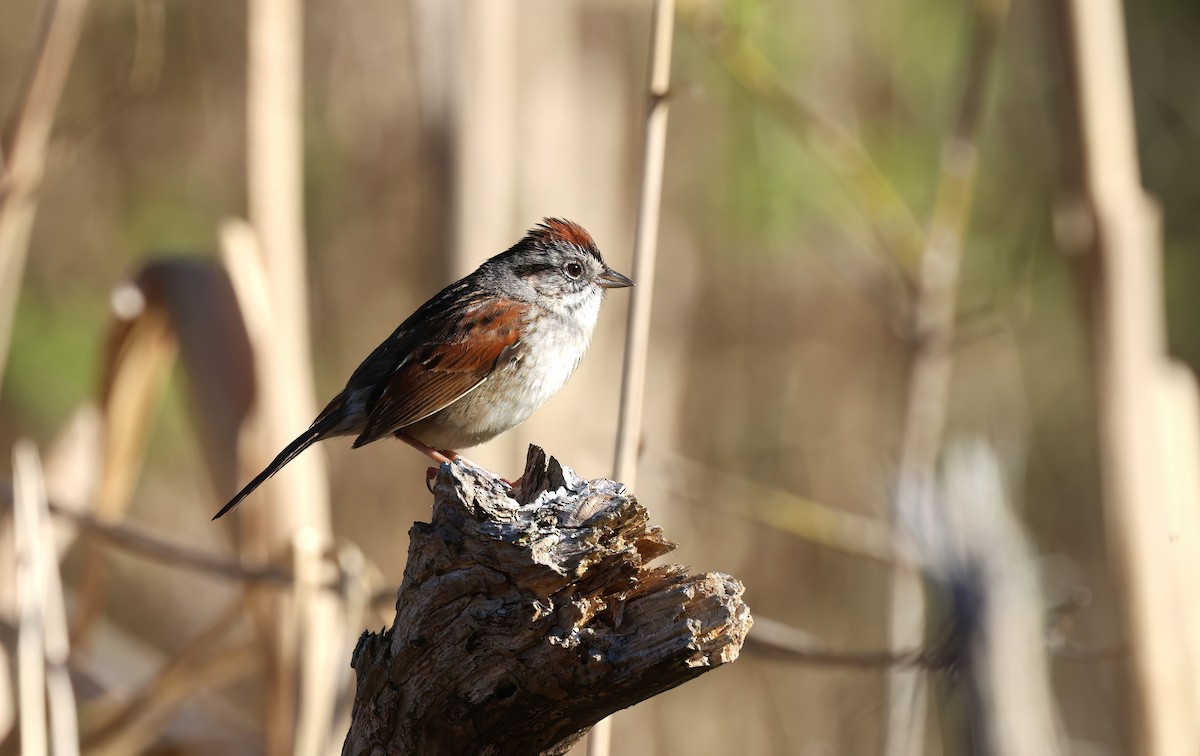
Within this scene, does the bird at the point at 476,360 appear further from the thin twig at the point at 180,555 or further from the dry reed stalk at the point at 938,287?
the dry reed stalk at the point at 938,287

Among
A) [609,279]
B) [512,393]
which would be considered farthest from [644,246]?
[609,279]

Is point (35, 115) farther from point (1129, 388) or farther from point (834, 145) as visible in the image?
point (1129, 388)

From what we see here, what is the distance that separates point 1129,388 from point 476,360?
1.76 metres

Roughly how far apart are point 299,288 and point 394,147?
342cm

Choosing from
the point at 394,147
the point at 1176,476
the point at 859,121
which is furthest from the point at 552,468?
the point at 394,147

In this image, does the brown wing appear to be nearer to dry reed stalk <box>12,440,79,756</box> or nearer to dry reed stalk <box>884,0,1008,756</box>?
dry reed stalk <box>12,440,79,756</box>

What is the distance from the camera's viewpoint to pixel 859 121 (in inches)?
239

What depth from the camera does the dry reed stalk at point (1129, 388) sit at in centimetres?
309

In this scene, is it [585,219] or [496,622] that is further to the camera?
[585,219]

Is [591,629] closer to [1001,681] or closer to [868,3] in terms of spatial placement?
[1001,681]

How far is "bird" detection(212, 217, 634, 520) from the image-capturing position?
328cm

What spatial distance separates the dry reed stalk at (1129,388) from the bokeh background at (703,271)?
808 millimetres

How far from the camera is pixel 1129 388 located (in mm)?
3166

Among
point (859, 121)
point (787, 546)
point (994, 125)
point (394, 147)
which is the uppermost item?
point (994, 125)
